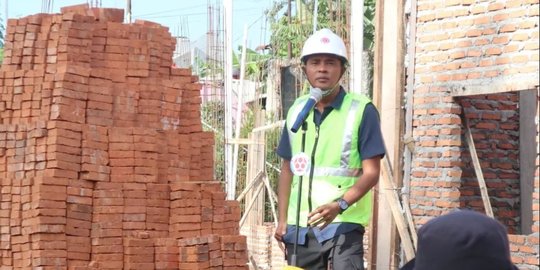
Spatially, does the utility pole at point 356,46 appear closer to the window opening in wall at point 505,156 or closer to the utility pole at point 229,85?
the window opening in wall at point 505,156

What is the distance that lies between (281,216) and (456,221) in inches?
156

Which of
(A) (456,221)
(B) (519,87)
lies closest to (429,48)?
(B) (519,87)

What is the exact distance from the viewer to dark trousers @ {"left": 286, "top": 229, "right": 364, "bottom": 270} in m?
6.64

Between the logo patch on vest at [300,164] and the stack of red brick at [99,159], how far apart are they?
4569mm

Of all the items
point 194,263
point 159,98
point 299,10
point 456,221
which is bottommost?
point 194,263

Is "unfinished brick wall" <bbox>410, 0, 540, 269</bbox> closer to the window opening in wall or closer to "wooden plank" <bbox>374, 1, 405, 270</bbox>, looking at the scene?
the window opening in wall

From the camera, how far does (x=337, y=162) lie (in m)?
6.77

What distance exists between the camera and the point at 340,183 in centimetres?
675

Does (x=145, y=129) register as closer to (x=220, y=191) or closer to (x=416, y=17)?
(x=220, y=191)

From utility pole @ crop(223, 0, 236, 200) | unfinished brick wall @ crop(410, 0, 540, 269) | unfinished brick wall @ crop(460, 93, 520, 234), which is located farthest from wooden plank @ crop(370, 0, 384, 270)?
utility pole @ crop(223, 0, 236, 200)

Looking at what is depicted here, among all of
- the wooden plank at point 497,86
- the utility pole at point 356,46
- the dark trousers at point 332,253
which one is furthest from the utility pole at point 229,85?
the dark trousers at point 332,253

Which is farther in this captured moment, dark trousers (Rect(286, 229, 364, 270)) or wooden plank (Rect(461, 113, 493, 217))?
wooden plank (Rect(461, 113, 493, 217))

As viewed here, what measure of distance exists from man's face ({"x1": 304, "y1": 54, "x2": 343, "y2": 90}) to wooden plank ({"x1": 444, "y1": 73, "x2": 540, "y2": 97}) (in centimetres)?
268

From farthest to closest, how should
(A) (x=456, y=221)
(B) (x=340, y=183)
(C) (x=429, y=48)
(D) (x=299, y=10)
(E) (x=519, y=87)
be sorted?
(D) (x=299, y=10), (C) (x=429, y=48), (E) (x=519, y=87), (B) (x=340, y=183), (A) (x=456, y=221)
